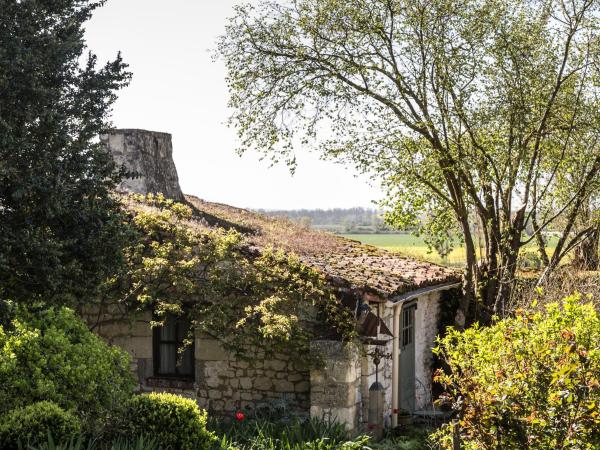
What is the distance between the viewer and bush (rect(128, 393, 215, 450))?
32.5 feet

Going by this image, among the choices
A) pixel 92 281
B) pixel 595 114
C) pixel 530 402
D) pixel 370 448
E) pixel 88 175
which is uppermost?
pixel 595 114

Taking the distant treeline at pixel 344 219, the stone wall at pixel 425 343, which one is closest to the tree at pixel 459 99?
the stone wall at pixel 425 343

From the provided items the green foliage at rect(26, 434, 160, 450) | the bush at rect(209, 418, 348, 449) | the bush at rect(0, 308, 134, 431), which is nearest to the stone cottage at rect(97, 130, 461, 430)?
the bush at rect(209, 418, 348, 449)

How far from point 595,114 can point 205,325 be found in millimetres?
10295

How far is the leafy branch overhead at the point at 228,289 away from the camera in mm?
12516

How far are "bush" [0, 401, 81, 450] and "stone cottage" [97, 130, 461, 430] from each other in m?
4.30

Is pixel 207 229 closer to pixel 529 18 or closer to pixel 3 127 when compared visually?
pixel 3 127

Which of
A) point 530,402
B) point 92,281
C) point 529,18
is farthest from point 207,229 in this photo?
point 529,18

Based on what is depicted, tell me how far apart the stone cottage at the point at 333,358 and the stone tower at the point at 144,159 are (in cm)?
298

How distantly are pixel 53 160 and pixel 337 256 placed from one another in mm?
7400

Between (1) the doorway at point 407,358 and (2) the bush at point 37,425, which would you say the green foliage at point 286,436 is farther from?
(1) the doorway at point 407,358

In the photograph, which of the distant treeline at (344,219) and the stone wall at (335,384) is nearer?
the stone wall at (335,384)

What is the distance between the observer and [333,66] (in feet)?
57.2

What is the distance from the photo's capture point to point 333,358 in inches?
481
